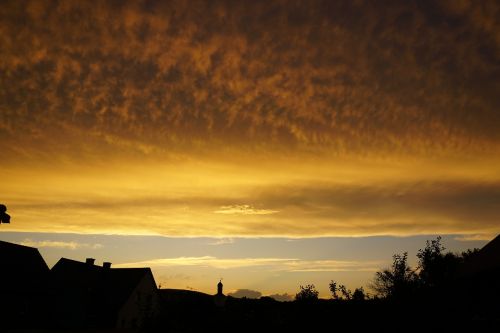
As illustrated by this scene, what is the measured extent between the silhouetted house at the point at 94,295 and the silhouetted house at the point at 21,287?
2.34 metres

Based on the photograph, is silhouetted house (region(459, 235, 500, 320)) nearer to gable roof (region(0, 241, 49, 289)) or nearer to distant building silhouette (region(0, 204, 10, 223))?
distant building silhouette (region(0, 204, 10, 223))

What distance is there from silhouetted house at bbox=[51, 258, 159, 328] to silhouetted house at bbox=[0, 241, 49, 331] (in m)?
2.34

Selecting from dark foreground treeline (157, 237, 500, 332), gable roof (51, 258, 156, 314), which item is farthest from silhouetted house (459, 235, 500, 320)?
gable roof (51, 258, 156, 314)

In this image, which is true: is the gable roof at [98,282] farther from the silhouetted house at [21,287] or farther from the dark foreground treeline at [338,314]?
the dark foreground treeline at [338,314]

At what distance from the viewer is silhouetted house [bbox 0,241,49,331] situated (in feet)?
119

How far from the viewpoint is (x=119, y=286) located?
49.5m

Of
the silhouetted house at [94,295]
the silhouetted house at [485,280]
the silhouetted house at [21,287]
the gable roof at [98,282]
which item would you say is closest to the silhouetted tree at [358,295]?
the silhouetted house at [485,280]

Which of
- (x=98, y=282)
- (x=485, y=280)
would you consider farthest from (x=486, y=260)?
(x=98, y=282)

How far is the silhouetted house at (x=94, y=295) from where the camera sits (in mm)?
45719

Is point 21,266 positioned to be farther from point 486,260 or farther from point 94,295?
point 486,260

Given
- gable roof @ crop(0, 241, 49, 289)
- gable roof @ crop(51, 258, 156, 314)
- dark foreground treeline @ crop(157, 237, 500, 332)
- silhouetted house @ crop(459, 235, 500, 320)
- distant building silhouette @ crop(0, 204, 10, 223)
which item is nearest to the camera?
dark foreground treeline @ crop(157, 237, 500, 332)

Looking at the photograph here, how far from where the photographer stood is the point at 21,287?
38000 mm

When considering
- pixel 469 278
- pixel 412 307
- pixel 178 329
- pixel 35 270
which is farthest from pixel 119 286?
pixel 412 307

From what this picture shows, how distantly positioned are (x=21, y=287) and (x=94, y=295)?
35.9 feet
